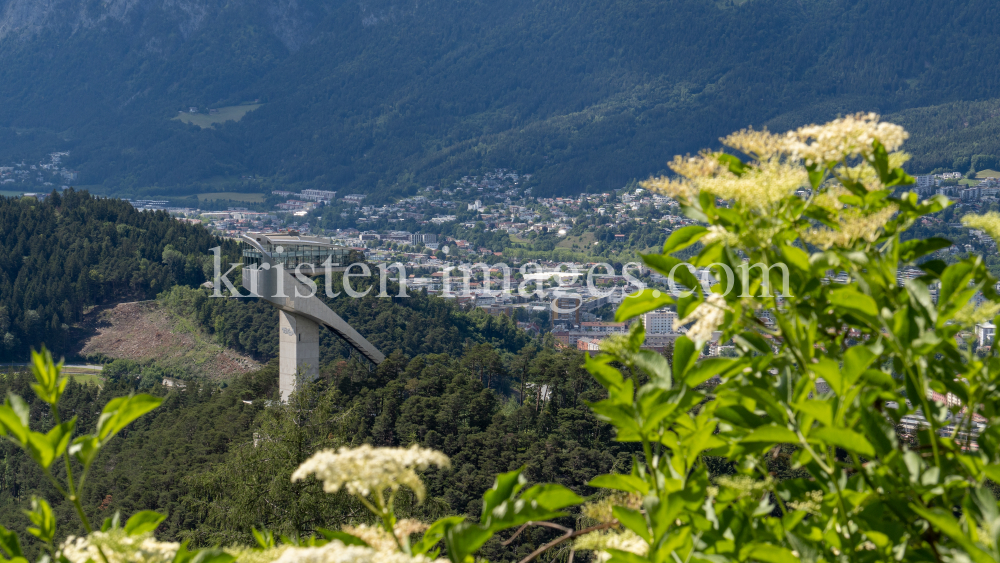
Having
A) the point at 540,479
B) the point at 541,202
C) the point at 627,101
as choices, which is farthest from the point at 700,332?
the point at 627,101

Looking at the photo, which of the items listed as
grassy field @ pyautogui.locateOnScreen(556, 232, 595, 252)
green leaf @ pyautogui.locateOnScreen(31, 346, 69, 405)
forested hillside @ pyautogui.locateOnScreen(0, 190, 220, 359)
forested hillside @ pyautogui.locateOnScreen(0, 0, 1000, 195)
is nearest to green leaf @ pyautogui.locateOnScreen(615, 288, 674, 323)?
green leaf @ pyautogui.locateOnScreen(31, 346, 69, 405)

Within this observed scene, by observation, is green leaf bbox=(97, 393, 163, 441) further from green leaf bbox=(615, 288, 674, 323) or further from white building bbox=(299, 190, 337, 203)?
white building bbox=(299, 190, 337, 203)

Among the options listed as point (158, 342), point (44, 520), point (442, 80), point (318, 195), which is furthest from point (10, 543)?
point (442, 80)

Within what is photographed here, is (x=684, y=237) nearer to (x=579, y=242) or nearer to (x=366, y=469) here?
(x=366, y=469)

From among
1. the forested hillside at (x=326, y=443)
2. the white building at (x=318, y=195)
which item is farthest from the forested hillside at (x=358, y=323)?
the white building at (x=318, y=195)

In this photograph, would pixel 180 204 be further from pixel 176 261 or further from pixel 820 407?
pixel 820 407
